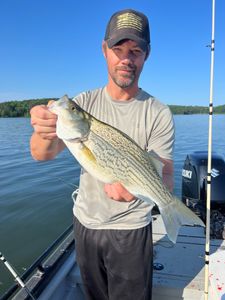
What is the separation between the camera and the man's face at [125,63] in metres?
2.51

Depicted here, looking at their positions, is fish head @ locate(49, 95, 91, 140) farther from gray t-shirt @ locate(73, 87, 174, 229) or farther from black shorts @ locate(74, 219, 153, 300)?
black shorts @ locate(74, 219, 153, 300)

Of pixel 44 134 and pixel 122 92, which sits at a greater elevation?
pixel 122 92

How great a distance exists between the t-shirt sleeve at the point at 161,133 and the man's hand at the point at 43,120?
32.6 inches

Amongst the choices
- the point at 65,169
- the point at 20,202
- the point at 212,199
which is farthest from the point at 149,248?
the point at 65,169

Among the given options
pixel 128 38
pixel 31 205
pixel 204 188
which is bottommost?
pixel 31 205

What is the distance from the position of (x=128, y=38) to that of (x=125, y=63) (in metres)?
0.19

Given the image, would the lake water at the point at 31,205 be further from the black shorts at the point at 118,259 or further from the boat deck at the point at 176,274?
the black shorts at the point at 118,259

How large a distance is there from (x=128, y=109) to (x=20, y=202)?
26.2 ft

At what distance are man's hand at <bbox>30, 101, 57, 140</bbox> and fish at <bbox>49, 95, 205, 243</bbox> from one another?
33 mm

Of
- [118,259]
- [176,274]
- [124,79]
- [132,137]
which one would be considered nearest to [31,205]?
[176,274]

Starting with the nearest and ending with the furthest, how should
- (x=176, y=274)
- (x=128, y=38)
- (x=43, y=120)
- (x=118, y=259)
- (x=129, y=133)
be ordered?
(x=43, y=120) < (x=128, y=38) < (x=129, y=133) < (x=118, y=259) < (x=176, y=274)

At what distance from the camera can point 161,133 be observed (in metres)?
2.63

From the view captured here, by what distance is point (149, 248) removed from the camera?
108 inches

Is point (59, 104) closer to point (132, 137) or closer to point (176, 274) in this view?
point (132, 137)
